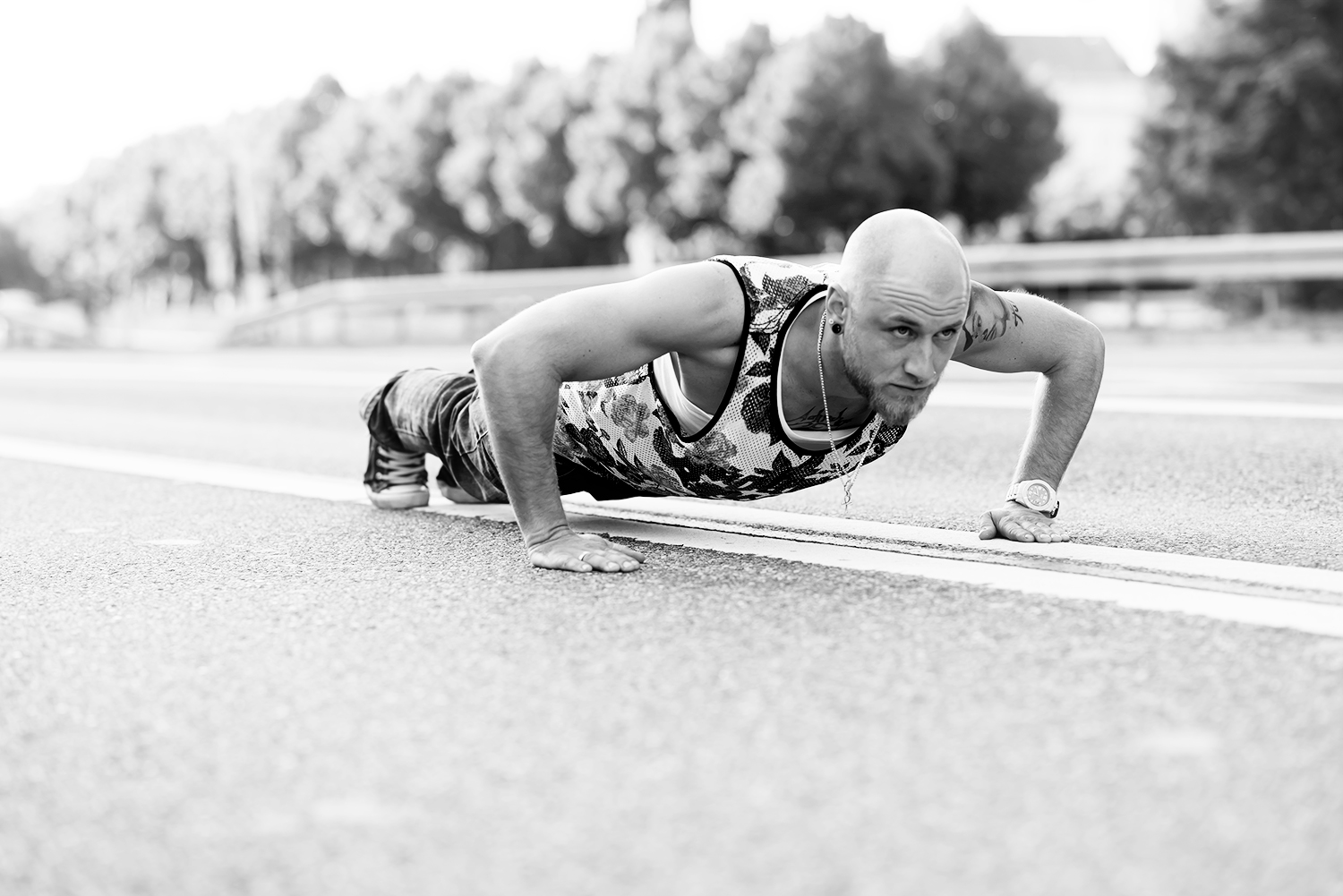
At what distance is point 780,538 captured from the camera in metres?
3.60

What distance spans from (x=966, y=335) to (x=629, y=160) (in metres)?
37.9

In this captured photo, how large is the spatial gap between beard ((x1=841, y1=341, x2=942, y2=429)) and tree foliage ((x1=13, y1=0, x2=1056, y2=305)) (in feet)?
110

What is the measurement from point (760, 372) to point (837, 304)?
0.26 metres

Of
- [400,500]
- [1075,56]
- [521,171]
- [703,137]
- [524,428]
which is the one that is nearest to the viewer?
[524,428]

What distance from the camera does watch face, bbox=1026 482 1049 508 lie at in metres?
3.58

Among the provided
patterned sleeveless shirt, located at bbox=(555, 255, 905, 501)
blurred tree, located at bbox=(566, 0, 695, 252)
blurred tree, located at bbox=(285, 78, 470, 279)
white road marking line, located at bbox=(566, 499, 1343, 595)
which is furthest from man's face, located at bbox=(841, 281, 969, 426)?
blurred tree, located at bbox=(285, 78, 470, 279)

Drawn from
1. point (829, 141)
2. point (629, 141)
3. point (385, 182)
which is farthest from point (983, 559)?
point (385, 182)

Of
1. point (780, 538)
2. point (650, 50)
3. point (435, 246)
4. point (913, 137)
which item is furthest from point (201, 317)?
point (780, 538)

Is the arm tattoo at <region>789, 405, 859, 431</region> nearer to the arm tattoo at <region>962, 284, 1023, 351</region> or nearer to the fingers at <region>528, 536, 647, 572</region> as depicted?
the arm tattoo at <region>962, 284, 1023, 351</region>

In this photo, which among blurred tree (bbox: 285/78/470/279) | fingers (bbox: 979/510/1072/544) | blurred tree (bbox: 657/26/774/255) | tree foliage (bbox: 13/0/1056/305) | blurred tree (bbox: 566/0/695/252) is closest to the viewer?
fingers (bbox: 979/510/1072/544)

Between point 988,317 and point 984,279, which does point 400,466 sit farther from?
point 984,279

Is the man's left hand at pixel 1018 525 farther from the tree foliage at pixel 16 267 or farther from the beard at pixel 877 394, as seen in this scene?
the tree foliage at pixel 16 267

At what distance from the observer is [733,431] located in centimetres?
330

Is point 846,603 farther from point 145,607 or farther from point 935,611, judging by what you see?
point 145,607
